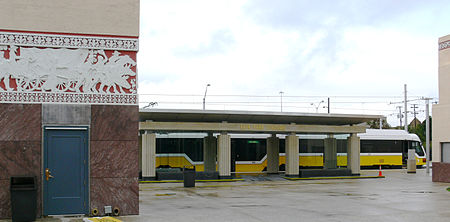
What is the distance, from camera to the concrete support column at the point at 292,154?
33.2m

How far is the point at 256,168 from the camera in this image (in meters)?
38.6

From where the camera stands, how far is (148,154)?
30.2 metres

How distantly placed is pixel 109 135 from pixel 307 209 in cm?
689

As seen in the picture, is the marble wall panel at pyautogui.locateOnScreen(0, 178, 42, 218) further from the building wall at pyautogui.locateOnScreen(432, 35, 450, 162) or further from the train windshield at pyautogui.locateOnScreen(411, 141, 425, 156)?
the train windshield at pyautogui.locateOnScreen(411, 141, 425, 156)

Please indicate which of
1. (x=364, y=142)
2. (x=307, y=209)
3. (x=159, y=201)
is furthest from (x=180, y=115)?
(x=364, y=142)

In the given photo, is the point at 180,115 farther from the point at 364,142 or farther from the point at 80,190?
the point at 364,142

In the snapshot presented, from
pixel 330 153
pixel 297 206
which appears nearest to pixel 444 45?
pixel 330 153

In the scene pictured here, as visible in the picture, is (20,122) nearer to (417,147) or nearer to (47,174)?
(47,174)

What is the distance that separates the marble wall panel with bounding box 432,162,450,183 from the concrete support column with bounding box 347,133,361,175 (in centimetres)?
608

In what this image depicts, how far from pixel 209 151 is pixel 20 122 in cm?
1959

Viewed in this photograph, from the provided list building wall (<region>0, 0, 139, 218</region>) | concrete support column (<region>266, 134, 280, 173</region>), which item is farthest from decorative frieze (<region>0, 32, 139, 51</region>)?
concrete support column (<region>266, 134, 280, 173</region>)

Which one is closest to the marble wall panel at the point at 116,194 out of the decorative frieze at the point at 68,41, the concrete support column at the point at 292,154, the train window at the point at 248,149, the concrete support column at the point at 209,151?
the decorative frieze at the point at 68,41

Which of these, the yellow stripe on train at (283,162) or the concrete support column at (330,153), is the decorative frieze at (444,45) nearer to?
the concrete support column at (330,153)

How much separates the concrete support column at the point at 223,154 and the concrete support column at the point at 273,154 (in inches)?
224
